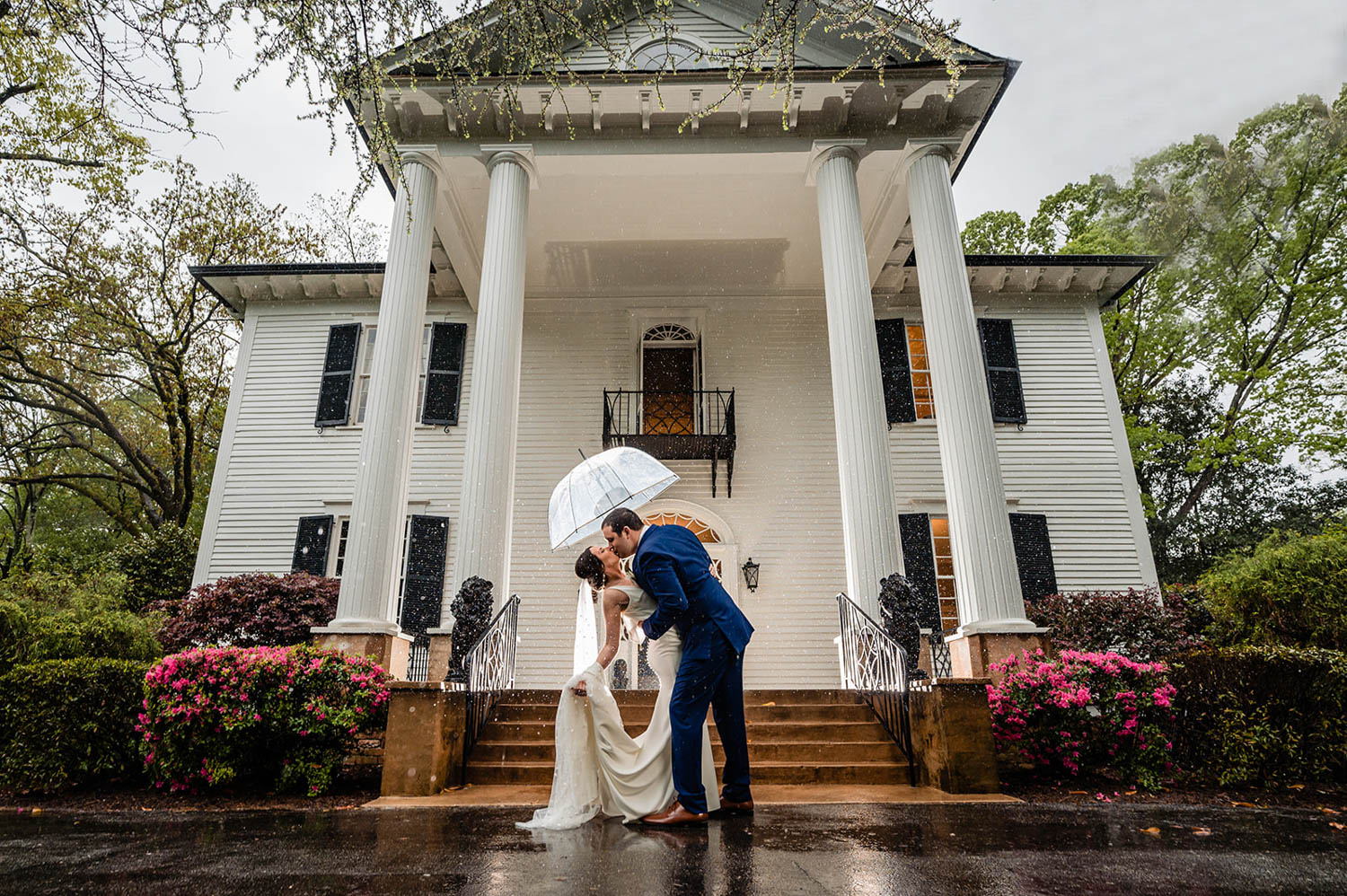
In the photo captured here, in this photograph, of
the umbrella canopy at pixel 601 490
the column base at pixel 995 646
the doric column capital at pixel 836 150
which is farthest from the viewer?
the doric column capital at pixel 836 150

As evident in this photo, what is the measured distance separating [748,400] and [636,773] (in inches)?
367

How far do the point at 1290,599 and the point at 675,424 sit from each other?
9044 millimetres

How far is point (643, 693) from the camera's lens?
7246mm

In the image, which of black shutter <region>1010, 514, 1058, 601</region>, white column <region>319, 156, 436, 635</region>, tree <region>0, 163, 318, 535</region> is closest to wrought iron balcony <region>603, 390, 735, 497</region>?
white column <region>319, 156, 436, 635</region>

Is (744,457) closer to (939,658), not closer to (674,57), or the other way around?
(939,658)

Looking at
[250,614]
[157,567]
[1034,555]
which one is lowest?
[250,614]

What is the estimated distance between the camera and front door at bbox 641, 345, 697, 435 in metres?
13.0

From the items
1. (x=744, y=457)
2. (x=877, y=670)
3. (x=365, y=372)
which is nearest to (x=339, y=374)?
(x=365, y=372)

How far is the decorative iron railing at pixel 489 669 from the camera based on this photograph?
637 cm

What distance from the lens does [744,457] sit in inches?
493

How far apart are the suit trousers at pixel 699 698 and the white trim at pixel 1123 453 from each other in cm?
994

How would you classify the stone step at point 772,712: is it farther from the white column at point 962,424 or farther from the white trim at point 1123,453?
the white trim at point 1123,453

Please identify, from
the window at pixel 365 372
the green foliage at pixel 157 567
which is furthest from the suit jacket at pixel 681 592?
the green foliage at pixel 157 567

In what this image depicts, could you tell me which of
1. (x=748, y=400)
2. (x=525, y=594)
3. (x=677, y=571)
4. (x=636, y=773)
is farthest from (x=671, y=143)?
(x=636, y=773)
